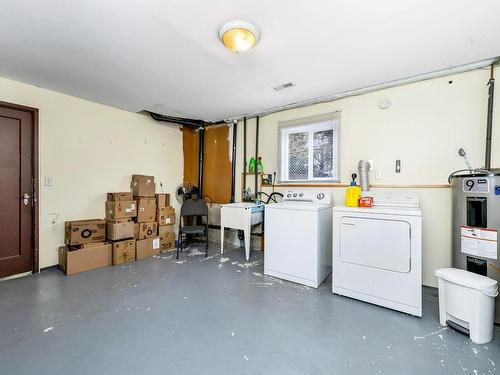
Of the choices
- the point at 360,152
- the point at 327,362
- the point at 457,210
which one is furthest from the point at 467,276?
the point at 360,152

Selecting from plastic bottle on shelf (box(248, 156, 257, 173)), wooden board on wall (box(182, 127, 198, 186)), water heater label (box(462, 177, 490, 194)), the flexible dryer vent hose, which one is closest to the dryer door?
water heater label (box(462, 177, 490, 194))

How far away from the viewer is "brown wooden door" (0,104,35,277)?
2.69m

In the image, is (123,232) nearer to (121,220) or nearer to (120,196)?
(121,220)

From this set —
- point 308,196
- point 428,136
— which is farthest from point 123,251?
point 428,136

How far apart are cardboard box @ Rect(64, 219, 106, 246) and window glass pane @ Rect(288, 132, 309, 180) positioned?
9.55ft

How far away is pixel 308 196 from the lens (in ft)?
10.5

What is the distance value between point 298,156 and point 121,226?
2.86 m

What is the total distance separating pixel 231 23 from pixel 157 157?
308 centimetres

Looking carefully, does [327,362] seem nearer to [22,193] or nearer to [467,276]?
[467,276]

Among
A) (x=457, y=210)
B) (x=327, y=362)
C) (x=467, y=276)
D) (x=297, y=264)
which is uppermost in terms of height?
(x=457, y=210)

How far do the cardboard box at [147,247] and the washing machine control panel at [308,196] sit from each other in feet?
7.24

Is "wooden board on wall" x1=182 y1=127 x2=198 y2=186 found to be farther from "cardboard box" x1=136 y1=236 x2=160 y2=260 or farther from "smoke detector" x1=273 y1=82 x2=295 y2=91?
"smoke detector" x1=273 y1=82 x2=295 y2=91

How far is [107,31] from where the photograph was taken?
1842mm

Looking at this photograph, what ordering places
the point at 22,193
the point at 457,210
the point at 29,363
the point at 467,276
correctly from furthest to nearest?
the point at 22,193
the point at 457,210
the point at 467,276
the point at 29,363
